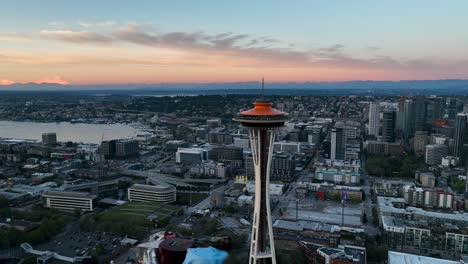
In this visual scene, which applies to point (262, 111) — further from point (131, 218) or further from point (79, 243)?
point (131, 218)

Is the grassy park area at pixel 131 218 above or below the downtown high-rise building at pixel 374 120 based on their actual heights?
below

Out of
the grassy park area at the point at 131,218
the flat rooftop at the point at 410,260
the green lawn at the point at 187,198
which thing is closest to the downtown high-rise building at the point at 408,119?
the green lawn at the point at 187,198

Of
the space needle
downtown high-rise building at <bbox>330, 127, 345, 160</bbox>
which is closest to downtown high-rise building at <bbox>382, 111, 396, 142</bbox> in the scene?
downtown high-rise building at <bbox>330, 127, 345, 160</bbox>

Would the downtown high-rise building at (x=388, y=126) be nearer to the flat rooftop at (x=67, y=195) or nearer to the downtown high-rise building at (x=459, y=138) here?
the downtown high-rise building at (x=459, y=138)

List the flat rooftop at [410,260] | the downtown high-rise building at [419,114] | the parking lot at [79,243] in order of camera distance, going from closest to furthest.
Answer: the flat rooftop at [410,260] → the parking lot at [79,243] → the downtown high-rise building at [419,114]

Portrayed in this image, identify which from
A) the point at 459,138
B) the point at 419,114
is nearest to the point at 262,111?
the point at 459,138

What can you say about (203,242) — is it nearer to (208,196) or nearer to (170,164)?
(208,196)

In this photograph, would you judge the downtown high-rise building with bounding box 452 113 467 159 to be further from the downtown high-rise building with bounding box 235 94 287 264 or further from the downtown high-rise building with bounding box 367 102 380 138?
the downtown high-rise building with bounding box 235 94 287 264
